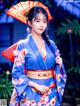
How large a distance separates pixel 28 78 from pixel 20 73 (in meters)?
0.12

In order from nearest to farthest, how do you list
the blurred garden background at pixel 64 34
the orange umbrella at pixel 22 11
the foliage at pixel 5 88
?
the orange umbrella at pixel 22 11 → the foliage at pixel 5 88 → the blurred garden background at pixel 64 34

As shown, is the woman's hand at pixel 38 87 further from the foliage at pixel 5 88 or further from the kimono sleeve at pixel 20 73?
the foliage at pixel 5 88

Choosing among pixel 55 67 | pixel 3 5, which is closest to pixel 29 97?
pixel 55 67

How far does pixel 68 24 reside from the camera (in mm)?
6336

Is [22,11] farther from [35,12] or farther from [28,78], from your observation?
[28,78]

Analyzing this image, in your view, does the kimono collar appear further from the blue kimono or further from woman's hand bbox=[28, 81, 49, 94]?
woman's hand bbox=[28, 81, 49, 94]

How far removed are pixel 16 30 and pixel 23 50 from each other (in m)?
2.30

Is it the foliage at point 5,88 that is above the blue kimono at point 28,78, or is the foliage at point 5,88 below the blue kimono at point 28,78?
below

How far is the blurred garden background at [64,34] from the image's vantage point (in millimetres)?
6262

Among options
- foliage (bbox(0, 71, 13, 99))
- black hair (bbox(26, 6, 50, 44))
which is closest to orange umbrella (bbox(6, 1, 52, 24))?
black hair (bbox(26, 6, 50, 44))

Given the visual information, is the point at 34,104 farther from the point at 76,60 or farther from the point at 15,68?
the point at 76,60

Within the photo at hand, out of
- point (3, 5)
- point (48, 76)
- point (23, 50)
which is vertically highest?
point (3, 5)

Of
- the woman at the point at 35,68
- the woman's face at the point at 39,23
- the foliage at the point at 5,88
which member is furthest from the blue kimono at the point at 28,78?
the foliage at the point at 5,88

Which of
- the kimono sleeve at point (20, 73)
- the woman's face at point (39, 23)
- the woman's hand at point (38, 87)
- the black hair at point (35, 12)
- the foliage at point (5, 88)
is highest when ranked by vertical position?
the black hair at point (35, 12)
